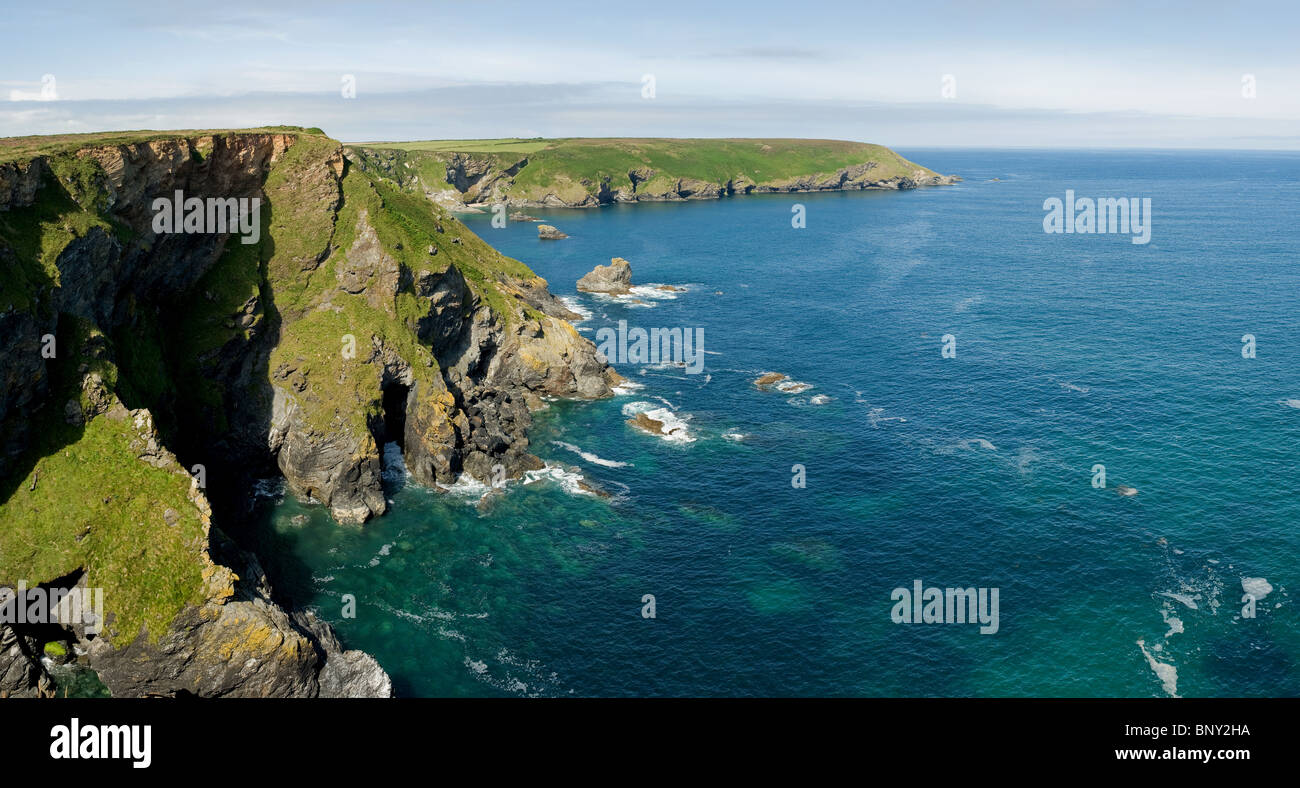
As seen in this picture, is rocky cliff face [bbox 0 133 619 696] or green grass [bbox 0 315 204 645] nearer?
green grass [bbox 0 315 204 645]

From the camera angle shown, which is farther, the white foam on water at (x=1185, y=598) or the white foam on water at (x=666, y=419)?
the white foam on water at (x=666, y=419)

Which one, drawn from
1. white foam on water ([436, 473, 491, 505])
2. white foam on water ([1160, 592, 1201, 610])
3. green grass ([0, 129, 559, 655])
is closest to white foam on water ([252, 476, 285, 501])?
green grass ([0, 129, 559, 655])

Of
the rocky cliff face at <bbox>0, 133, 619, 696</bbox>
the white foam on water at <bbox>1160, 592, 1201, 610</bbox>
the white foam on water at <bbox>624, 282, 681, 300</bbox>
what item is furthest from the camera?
the white foam on water at <bbox>624, 282, 681, 300</bbox>

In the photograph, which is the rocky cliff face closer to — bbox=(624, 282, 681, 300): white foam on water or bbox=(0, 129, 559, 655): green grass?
bbox=(0, 129, 559, 655): green grass

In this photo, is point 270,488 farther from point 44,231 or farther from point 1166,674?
point 1166,674

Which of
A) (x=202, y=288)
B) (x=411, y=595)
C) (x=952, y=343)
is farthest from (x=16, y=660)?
(x=952, y=343)

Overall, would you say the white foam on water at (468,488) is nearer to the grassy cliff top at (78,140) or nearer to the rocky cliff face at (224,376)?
the rocky cliff face at (224,376)

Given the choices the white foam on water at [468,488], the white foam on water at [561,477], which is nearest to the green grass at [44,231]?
the white foam on water at [468,488]
